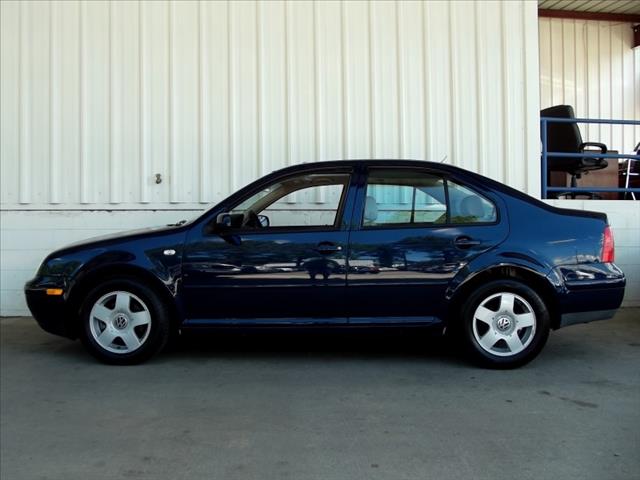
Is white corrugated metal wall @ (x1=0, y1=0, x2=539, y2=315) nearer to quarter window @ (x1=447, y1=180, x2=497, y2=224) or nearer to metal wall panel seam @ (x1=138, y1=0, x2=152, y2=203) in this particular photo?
metal wall panel seam @ (x1=138, y1=0, x2=152, y2=203)

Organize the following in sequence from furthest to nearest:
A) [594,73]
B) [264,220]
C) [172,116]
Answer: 1. [594,73]
2. [172,116]
3. [264,220]

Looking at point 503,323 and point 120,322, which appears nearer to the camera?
point 503,323

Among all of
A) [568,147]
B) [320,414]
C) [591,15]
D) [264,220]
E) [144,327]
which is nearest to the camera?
[320,414]

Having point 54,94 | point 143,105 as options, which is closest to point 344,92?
point 143,105

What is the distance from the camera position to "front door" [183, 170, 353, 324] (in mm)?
4652

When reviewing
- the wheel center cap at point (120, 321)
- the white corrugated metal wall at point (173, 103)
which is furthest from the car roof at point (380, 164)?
the white corrugated metal wall at point (173, 103)

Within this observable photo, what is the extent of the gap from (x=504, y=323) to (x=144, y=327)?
9.60 feet

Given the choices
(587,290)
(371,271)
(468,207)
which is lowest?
(587,290)

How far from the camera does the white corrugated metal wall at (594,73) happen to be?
11.7 meters

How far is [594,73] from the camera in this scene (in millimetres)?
11844

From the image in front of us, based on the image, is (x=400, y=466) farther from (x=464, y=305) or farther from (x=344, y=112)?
(x=344, y=112)

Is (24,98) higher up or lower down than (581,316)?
higher up

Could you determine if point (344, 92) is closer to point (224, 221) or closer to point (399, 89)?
point (399, 89)

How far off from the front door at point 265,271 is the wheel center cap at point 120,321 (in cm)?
53
